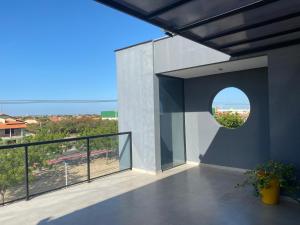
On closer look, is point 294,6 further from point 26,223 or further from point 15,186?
point 15,186

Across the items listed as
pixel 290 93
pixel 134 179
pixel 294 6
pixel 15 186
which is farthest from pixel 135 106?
pixel 294 6

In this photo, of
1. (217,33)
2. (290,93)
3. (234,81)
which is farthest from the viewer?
(234,81)

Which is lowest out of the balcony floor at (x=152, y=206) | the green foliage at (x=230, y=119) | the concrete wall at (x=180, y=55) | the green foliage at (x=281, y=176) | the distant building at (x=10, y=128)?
the balcony floor at (x=152, y=206)

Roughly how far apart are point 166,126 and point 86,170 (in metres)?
2.12

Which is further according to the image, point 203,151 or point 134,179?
point 203,151

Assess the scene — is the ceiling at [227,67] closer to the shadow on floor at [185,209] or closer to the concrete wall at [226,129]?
the concrete wall at [226,129]

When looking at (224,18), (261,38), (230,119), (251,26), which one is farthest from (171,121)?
(224,18)

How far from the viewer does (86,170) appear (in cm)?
484

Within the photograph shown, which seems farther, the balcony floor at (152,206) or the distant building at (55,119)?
the distant building at (55,119)

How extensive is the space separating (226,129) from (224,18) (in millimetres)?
3587

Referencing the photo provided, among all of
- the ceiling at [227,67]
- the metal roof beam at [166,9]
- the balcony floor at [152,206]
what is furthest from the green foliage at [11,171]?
the ceiling at [227,67]

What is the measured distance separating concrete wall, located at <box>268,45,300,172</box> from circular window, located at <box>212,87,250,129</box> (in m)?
1.64

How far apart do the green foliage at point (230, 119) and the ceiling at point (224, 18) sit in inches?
107

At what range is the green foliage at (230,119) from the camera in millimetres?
5683
